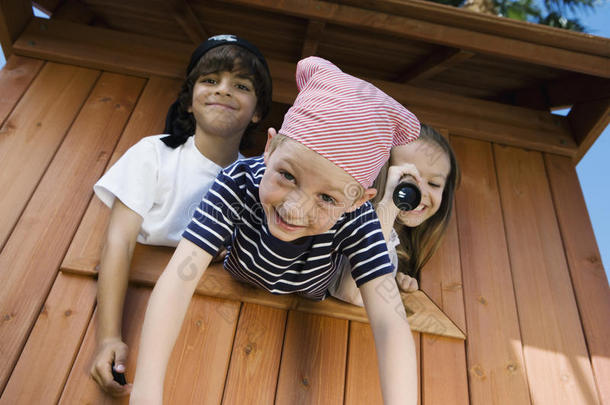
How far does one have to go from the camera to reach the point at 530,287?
177cm

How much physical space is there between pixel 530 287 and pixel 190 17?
70.2 inches

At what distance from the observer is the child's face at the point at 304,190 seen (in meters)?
1.00

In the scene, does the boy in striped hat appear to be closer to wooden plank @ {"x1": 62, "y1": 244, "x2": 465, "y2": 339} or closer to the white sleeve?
wooden plank @ {"x1": 62, "y1": 244, "x2": 465, "y2": 339}

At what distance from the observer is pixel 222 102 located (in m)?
1.69

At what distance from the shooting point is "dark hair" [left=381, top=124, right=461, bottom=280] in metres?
1.75

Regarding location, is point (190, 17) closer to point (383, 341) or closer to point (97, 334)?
point (97, 334)

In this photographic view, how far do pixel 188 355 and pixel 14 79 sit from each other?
145 cm

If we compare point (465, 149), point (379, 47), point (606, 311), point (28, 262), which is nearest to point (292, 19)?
point (379, 47)

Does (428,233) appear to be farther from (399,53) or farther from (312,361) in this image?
(399,53)

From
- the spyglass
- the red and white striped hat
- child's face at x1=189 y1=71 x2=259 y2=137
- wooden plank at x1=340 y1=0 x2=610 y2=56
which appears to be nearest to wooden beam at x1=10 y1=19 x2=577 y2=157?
child's face at x1=189 y1=71 x2=259 y2=137

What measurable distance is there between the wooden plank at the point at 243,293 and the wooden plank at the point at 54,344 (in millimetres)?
67

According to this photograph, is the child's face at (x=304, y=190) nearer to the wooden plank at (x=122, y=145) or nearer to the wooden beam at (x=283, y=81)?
the wooden plank at (x=122, y=145)

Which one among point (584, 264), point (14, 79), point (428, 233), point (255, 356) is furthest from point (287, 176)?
point (14, 79)

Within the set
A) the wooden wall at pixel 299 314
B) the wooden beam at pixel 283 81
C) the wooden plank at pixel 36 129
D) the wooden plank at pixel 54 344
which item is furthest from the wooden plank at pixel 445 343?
the wooden plank at pixel 36 129
